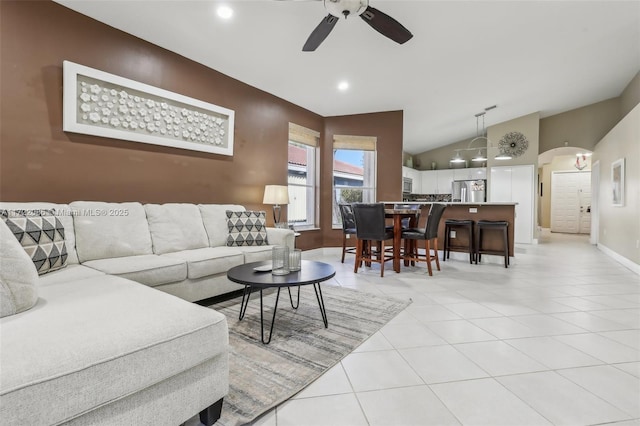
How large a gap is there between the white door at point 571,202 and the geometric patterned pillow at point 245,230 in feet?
37.1

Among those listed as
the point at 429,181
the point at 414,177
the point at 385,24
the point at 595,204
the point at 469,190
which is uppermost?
the point at 385,24

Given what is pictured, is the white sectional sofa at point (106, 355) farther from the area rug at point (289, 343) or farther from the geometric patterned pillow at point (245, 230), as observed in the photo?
the geometric patterned pillow at point (245, 230)

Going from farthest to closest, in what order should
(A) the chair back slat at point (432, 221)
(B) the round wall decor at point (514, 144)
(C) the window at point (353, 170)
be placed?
1. (B) the round wall decor at point (514, 144)
2. (C) the window at point (353, 170)
3. (A) the chair back slat at point (432, 221)

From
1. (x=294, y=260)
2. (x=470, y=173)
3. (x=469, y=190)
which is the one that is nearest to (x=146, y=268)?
(x=294, y=260)

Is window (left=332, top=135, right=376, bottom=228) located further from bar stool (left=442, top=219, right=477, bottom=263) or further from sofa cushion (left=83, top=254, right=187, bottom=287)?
sofa cushion (left=83, top=254, right=187, bottom=287)

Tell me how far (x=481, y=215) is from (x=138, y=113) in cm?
513

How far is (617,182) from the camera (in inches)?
211

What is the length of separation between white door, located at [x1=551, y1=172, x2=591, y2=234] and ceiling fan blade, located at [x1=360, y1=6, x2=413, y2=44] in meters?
10.8

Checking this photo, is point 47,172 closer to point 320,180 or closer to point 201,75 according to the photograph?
point 201,75

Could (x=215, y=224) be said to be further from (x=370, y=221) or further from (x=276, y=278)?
(x=370, y=221)

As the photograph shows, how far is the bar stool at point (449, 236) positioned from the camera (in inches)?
195

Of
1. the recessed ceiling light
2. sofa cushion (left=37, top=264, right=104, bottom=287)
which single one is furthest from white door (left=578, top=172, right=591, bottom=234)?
sofa cushion (left=37, top=264, right=104, bottom=287)

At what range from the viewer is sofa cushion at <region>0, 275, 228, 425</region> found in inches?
33.1

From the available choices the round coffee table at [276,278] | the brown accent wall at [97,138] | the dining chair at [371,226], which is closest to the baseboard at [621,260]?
the dining chair at [371,226]
